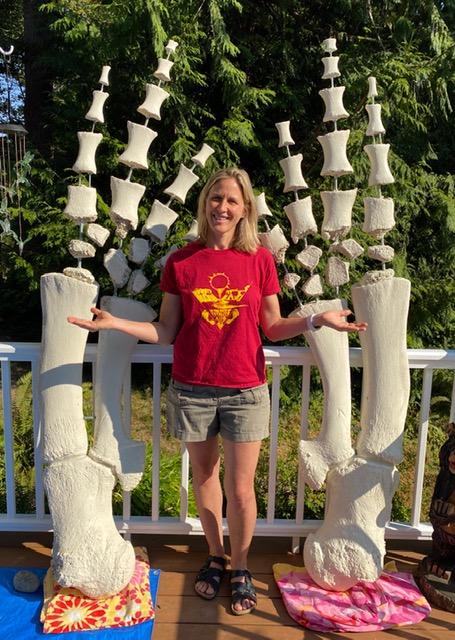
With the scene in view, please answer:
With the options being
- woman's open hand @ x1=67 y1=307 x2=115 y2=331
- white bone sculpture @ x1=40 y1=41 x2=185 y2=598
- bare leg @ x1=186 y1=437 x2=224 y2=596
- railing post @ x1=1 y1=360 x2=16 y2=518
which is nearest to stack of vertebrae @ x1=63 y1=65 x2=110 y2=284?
white bone sculpture @ x1=40 y1=41 x2=185 y2=598

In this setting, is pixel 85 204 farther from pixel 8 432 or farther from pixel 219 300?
pixel 8 432

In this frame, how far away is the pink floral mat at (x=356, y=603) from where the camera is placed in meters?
2.09

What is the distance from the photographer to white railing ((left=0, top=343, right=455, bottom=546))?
236cm

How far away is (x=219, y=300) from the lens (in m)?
1.96

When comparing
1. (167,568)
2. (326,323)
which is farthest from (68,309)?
(167,568)

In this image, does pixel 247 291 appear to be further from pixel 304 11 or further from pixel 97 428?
pixel 304 11

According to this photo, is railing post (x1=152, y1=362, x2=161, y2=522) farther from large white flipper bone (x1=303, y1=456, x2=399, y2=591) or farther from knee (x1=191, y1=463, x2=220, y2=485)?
large white flipper bone (x1=303, y1=456, x2=399, y2=591)

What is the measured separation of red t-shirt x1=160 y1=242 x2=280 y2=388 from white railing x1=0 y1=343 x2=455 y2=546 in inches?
15.3

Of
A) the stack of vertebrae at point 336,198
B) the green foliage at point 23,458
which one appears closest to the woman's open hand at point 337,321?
the stack of vertebrae at point 336,198

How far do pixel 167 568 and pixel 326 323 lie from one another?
1.35 metres

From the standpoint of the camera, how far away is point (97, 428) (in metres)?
2.24

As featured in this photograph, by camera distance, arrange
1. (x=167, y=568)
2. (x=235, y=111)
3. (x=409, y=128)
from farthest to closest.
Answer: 1. (x=409, y=128)
2. (x=235, y=111)
3. (x=167, y=568)

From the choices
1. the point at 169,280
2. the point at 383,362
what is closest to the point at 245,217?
the point at 169,280

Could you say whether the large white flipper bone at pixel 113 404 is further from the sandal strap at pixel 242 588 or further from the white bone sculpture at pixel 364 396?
the white bone sculpture at pixel 364 396
